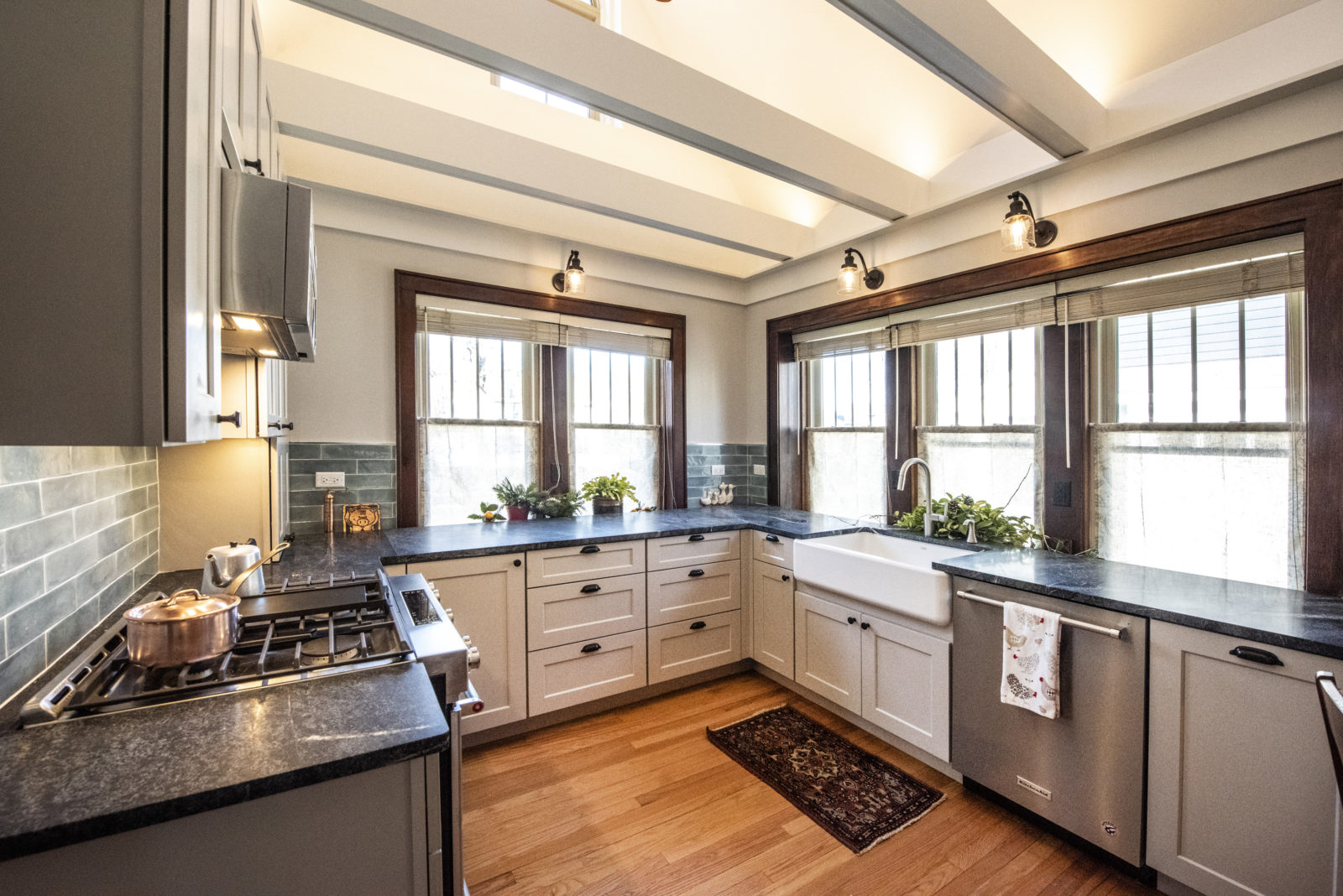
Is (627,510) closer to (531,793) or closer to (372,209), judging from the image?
(531,793)

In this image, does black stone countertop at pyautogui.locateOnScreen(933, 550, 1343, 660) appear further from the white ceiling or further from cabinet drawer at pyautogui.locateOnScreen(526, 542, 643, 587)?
the white ceiling

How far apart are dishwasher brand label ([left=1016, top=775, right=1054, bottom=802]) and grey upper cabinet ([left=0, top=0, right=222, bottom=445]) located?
103 inches

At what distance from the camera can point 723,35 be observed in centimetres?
292

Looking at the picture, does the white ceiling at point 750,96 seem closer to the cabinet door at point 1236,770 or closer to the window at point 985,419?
the window at point 985,419

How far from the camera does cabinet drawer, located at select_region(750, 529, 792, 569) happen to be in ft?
10.2

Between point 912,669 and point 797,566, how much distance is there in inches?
28.5

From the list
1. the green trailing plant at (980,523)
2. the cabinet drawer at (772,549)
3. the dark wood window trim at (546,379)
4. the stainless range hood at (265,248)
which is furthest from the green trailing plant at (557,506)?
the stainless range hood at (265,248)

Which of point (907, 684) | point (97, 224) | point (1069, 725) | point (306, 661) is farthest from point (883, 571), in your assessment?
point (97, 224)

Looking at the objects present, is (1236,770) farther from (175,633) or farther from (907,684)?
(175,633)

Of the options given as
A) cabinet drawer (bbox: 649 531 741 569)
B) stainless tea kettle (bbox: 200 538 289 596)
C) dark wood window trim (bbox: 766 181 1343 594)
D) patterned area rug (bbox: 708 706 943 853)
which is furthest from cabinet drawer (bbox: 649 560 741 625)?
stainless tea kettle (bbox: 200 538 289 596)

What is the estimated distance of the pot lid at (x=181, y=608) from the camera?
1.15m

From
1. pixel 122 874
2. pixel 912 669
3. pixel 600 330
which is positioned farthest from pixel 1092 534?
pixel 122 874

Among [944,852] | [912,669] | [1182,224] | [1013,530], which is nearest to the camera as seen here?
[944,852]

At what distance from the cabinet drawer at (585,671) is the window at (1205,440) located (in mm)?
2233
